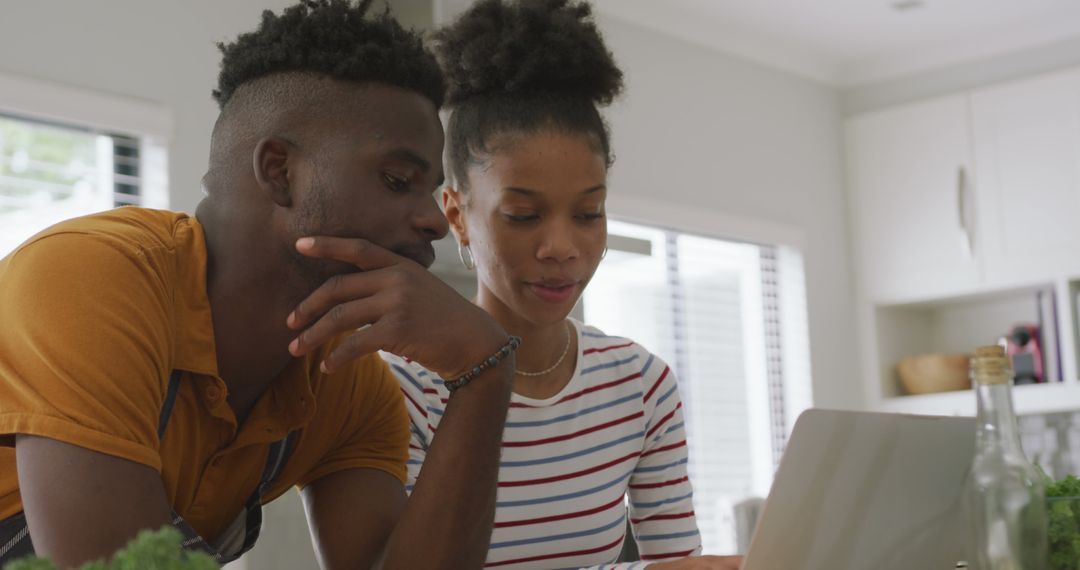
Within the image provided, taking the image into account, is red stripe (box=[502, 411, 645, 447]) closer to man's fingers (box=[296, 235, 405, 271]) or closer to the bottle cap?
A: man's fingers (box=[296, 235, 405, 271])

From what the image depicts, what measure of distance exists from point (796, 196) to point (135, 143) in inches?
116

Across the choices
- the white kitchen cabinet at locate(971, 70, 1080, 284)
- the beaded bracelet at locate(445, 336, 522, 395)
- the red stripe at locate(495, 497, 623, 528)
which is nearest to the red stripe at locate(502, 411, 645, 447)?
the red stripe at locate(495, 497, 623, 528)

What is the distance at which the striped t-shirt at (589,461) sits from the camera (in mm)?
1537

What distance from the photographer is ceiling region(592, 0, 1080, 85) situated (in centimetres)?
453

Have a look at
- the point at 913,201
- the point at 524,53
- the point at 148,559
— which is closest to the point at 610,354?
the point at 524,53

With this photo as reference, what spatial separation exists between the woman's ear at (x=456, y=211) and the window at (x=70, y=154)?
1569 millimetres

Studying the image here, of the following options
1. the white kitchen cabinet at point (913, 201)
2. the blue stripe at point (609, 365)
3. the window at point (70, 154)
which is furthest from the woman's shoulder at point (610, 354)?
the white kitchen cabinet at point (913, 201)

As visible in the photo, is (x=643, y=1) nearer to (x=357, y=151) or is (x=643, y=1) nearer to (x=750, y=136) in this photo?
(x=750, y=136)

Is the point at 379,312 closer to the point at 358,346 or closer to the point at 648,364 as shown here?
the point at 358,346

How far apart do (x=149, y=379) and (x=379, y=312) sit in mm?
223

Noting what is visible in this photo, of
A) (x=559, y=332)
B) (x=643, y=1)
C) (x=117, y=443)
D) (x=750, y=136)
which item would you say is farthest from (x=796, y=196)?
(x=117, y=443)

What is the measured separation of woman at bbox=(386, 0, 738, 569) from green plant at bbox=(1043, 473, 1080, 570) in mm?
650

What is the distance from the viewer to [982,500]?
3.09 feet

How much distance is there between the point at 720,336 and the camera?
480 centimetres
